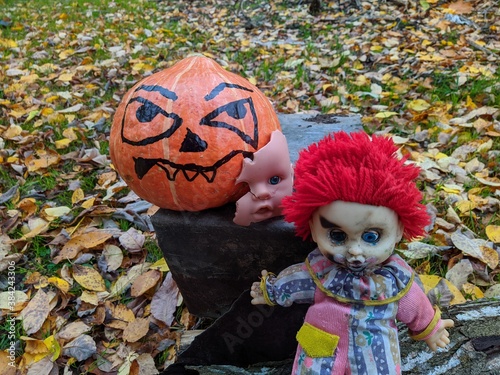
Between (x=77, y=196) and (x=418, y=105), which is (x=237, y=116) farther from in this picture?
(x=418, y=105)

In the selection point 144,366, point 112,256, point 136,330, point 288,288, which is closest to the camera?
point 288,288

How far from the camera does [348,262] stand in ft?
4.39

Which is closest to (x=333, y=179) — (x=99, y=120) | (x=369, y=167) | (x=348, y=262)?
(x=369, y=167)

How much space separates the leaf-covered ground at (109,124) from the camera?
7.33 feet

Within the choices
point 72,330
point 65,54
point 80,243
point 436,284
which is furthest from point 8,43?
point 436,284

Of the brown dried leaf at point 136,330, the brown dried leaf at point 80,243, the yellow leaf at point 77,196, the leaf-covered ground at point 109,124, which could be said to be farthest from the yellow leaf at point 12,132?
the brown dried leaf at point 136,330

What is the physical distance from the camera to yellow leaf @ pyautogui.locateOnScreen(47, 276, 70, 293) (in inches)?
93.9

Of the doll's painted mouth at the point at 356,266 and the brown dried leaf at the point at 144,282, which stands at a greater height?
the doll's painted mouth at the point at 356,266

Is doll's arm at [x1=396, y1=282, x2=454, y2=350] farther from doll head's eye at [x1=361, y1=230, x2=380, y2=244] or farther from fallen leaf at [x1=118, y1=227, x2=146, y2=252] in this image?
fallen leaf at [x1=118, y1=227, x2=146, y2=252]

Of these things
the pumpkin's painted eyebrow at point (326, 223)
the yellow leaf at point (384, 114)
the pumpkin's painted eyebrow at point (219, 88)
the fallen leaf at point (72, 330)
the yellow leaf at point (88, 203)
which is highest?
the pumpkin's painted eyebrow at point (219, 88)

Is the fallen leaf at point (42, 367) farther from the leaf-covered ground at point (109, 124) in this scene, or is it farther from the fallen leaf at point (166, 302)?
the fallen leaf at point (166, 302)

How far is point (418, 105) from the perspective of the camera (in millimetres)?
3629

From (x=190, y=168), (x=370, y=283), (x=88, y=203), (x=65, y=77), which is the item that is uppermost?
(x=190, y=168)

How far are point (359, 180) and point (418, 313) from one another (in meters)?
0.50
